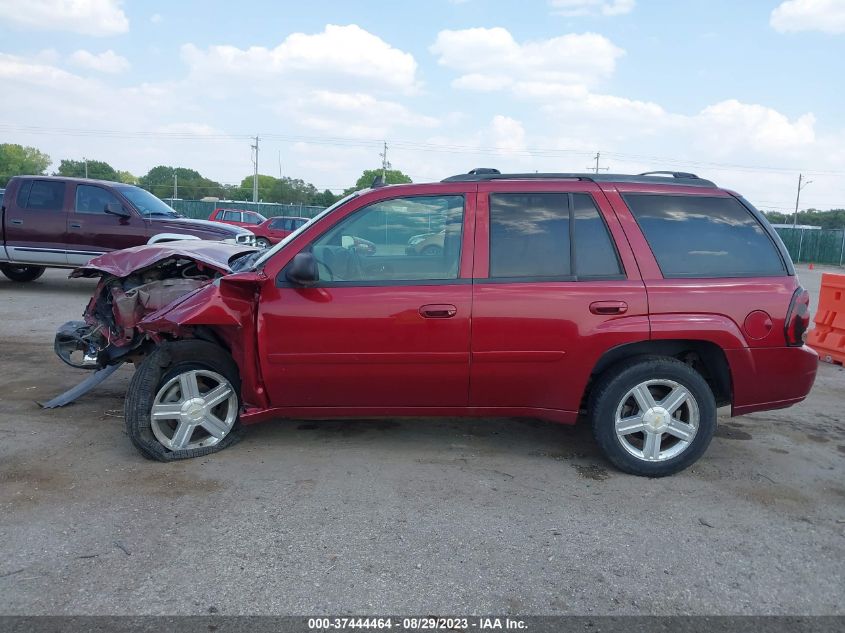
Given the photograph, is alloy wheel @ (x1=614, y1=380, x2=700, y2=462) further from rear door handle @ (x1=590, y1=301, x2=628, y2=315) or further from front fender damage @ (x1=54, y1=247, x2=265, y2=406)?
front fender damage @ (x1=54, y1=247, x2=265, y2=406)

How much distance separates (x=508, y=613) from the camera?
2.75 metres

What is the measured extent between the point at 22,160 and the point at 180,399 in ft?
372

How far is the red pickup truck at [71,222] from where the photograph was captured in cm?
1124

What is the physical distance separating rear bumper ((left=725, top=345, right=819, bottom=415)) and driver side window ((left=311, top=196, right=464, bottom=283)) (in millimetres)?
1851

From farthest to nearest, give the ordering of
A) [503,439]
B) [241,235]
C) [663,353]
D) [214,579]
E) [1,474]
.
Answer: [241,235]
[503,439]
[663,353]
[1,474]
[214,579]

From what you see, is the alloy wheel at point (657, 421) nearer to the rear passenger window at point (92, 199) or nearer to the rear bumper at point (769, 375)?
the rear bumper at point (769, 375)

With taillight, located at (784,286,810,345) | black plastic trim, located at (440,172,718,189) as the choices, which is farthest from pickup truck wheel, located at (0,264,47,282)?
taillight, located at (784,286,810,345)

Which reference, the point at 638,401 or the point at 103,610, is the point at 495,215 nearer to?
the point at 638,401

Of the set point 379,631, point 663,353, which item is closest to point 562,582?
point 379,631

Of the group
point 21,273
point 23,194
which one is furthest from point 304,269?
point 21,273

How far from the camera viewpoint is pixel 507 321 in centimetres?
404

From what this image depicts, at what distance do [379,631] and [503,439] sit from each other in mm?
2358

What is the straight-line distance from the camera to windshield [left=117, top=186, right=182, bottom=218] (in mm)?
11430

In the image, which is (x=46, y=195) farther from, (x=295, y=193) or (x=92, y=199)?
(x=295, y=193)
